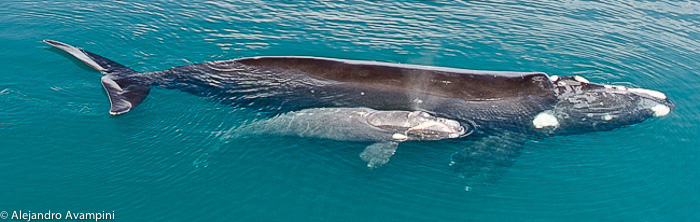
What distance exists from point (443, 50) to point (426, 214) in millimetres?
7873

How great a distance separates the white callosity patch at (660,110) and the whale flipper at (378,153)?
5912 mm

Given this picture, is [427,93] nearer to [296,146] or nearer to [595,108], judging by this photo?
[296,146]

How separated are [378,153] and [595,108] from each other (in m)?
4.90

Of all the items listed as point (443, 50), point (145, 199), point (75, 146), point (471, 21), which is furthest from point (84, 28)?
point (471, 21)

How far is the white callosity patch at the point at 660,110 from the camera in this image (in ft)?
38.2

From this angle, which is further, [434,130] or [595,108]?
[595,108]

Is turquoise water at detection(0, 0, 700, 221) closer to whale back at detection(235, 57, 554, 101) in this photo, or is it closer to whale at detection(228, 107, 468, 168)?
whale at detection(228, 107, 468, 168)

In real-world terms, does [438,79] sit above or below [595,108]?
above

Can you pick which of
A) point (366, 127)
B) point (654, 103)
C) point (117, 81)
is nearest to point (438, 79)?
point (366, 127)

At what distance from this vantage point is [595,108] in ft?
37.1

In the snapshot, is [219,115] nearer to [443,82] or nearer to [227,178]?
[227,178]

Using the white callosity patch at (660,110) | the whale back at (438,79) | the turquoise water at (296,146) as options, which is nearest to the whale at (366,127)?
the turquoise water at (296,146)

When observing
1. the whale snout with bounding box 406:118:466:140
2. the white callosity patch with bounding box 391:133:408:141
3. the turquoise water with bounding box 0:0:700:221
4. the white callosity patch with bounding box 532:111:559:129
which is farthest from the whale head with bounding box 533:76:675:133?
the white callosity patch with bounding box 391:133:408:141

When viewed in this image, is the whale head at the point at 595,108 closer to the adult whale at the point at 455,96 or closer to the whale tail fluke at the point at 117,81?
the adult whale at the point at 455,96
